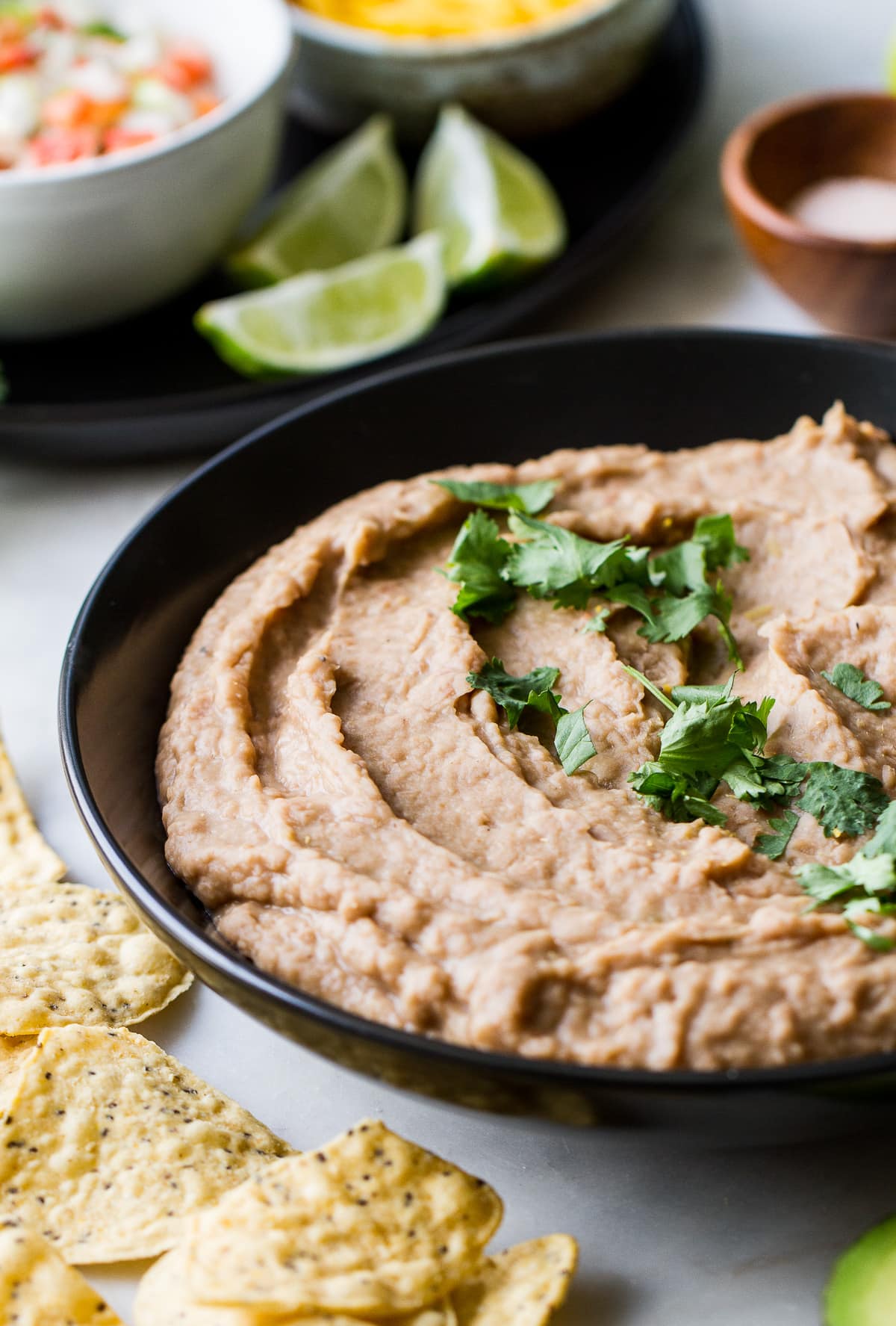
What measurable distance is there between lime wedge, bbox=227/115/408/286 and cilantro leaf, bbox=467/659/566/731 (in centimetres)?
244

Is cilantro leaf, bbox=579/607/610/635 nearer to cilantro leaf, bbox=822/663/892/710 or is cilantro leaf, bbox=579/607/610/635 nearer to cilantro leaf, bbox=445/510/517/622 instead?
cilantro leaf, bbox=445/510/517/622

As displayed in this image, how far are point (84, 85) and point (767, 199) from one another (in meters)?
2.28

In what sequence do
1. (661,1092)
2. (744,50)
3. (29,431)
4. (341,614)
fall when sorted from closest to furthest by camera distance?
(661,1092) → (341,614) → (29,431) → (744,50)

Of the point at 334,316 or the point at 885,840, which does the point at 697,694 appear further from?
the point at 334,316

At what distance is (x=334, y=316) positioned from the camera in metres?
4.61

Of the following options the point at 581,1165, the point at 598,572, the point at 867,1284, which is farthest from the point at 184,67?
the point at 867,1284

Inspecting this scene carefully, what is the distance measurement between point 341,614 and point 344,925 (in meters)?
0.89

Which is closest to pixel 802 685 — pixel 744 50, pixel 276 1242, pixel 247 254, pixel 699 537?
pixel 699 537

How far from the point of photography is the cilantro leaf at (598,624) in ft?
10.3

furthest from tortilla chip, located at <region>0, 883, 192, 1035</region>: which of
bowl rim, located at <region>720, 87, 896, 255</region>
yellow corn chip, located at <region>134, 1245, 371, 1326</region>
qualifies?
bowl rim, located at <region>720, 87, 896, 255</region>

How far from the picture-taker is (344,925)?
258 centimetres

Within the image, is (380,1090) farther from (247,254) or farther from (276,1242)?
(247,254)

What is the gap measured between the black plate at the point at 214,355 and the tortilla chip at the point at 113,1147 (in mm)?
2097

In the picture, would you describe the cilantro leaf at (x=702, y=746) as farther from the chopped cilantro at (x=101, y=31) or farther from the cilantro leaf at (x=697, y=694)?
the chopped cilantro at (x=101, y=31)
